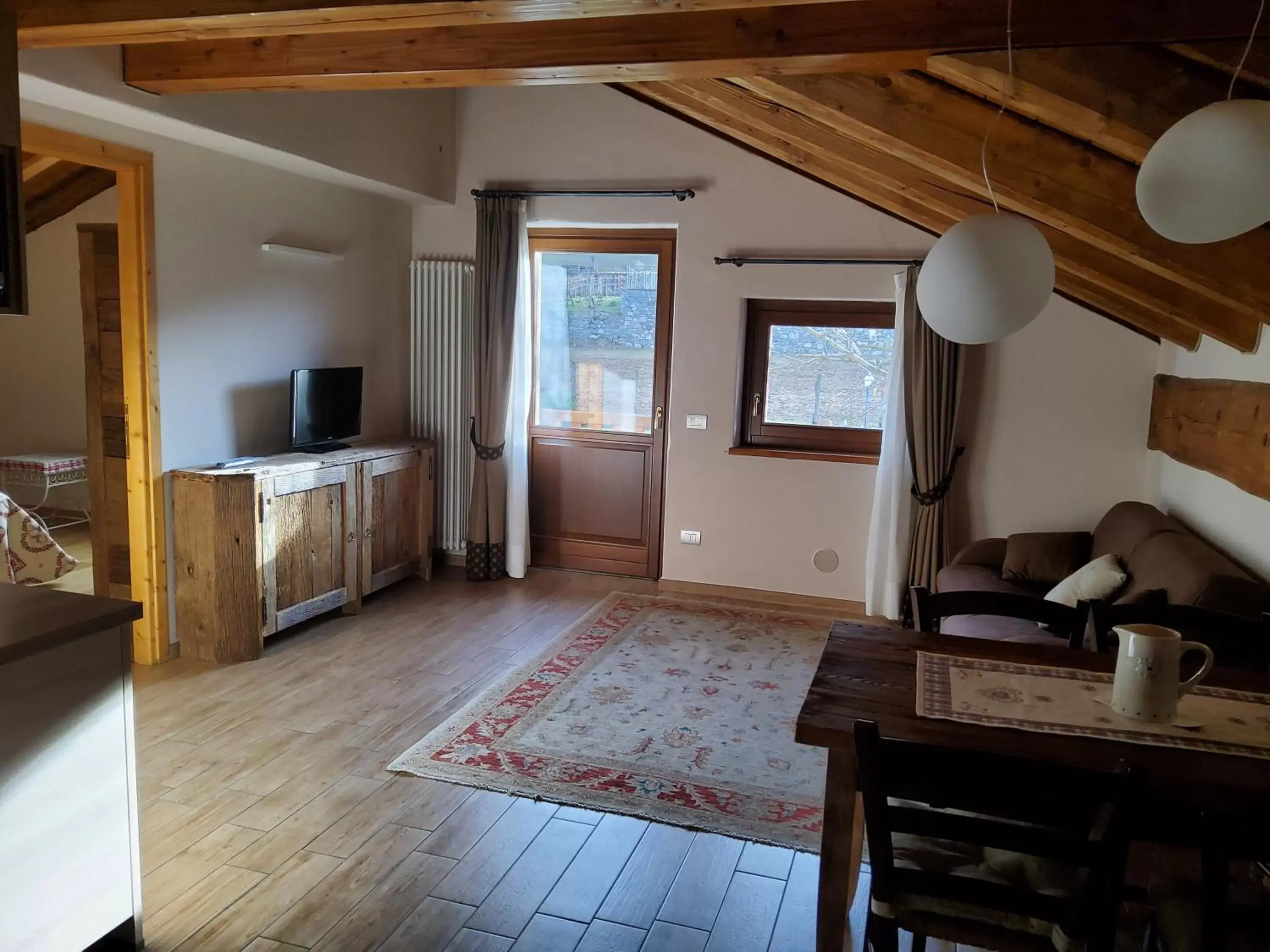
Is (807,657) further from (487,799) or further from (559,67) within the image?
(559,67)

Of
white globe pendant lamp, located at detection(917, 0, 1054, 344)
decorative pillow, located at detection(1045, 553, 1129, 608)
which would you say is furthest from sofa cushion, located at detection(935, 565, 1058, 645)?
white globe pendant lamp, located at detection(917, 0, 1054, 344)

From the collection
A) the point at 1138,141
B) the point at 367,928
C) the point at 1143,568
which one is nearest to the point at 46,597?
the point at 367,928

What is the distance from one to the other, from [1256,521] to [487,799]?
2.99 metres

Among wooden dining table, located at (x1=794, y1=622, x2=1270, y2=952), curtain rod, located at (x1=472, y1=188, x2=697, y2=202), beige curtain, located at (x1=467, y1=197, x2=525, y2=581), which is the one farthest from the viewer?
beige curtain, located at (x1=467, y1=197, x2=525, y2=581)

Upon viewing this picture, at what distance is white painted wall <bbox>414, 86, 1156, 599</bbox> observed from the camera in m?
4.97

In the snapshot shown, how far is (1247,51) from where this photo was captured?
1.66 m

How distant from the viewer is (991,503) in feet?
16.9

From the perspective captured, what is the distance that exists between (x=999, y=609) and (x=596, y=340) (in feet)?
12.8

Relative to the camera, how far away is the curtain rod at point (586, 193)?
18.0ft

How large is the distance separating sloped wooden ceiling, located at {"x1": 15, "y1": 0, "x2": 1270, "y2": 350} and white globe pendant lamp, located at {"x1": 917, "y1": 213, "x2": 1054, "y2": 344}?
2.07 feet

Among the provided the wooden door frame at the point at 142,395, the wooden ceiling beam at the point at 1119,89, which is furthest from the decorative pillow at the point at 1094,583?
the wooden door frame at the point at 142,395

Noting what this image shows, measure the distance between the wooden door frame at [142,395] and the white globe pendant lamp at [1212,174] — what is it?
13.2ft

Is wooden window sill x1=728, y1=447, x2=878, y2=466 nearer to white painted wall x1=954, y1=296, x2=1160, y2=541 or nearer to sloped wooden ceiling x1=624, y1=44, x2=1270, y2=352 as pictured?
white painted wall x1=954, y1=296, x2=1160, y2=541

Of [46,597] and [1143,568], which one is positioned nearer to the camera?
[46,597]
